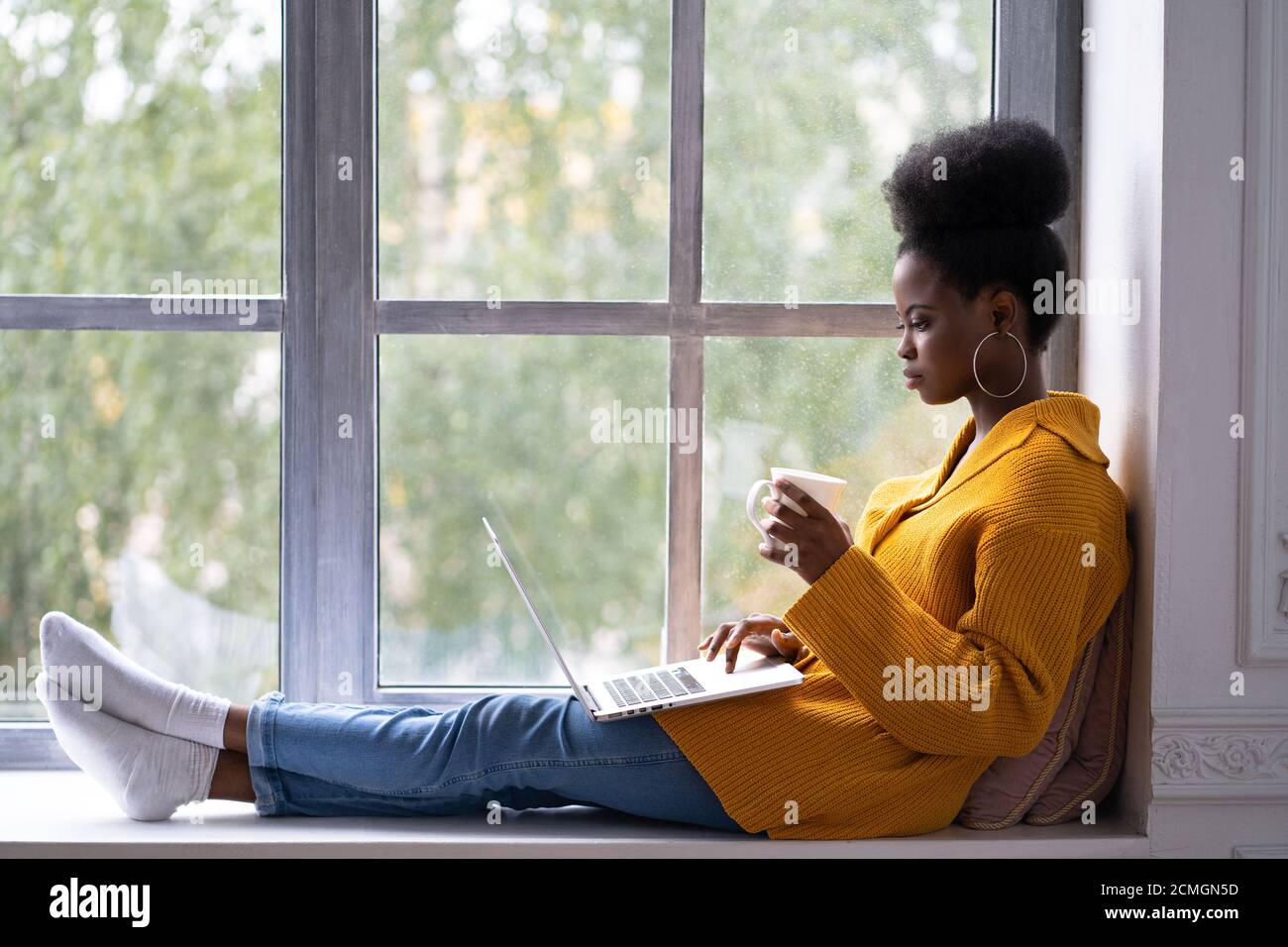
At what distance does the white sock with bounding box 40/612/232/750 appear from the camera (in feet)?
4.82

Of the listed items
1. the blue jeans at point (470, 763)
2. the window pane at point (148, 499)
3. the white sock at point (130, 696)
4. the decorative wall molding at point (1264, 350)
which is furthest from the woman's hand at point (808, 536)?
the window pane at point (148, 499)

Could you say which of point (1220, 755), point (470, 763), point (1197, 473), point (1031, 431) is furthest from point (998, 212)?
point (470, 763)

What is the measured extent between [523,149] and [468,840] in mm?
1078

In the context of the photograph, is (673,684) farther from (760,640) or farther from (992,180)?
(992,180)

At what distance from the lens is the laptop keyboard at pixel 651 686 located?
1.43 m

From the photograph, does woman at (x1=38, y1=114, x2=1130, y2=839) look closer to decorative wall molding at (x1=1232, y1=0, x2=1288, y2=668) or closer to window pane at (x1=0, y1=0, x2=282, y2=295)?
decorative wall molding at (x1=1232, y1=0, x2=1288, y2=668)

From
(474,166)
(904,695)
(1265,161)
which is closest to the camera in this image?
(904,695)

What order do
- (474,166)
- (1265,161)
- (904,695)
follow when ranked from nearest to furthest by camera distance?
(904,695) → (1265,161) → (474,166)

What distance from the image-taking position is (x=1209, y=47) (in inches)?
56.2

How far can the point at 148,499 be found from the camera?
182cm

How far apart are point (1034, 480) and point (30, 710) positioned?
1606mm

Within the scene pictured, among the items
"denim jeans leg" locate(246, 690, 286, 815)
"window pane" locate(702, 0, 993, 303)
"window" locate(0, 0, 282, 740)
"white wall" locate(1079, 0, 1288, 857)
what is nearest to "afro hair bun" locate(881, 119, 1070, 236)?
"white wall" locate(1079, 0, 1288, 857)

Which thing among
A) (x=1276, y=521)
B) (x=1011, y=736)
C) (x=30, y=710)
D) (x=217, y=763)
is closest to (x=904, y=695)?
(x=1011, y=736)
